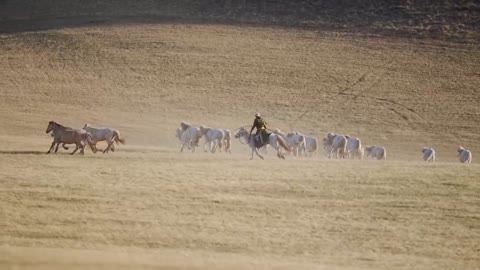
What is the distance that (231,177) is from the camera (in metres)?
24.4

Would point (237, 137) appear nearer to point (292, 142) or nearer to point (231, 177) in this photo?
point (292, 142)

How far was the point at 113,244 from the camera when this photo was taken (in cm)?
1898

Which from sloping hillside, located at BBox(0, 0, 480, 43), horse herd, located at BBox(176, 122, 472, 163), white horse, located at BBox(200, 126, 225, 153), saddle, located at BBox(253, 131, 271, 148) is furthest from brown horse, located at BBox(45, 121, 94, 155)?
sloping hillside, located at BBox(0, 0, 480, 43)

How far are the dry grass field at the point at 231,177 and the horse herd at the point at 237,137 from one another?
85 cm

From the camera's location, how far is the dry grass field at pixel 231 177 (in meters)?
19.1

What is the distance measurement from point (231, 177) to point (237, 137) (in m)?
9.72

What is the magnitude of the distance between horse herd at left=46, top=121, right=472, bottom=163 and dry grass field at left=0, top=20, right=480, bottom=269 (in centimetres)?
85

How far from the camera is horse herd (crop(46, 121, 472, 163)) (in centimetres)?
2928

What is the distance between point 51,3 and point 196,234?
56543 millimetres

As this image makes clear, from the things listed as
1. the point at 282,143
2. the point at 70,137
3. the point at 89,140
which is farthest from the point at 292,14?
the point at 70,137

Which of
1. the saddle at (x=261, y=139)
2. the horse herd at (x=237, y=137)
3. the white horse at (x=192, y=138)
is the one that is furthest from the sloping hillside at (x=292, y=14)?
the saddle at (x=261, y=139)

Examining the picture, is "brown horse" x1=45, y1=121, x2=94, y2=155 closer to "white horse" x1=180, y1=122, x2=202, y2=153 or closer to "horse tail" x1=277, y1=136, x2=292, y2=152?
"white horse" x1=180, y1=122, x2=202, y2=153

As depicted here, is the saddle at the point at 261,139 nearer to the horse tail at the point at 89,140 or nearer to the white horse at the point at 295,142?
the horse tail at the point at 89,140

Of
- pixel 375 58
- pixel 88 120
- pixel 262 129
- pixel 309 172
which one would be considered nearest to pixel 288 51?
pixel 375 58
